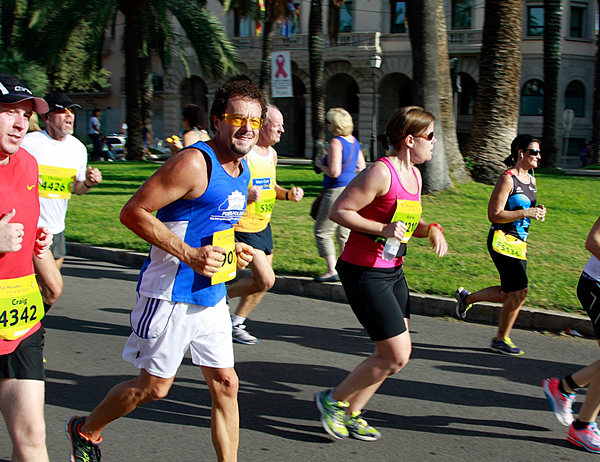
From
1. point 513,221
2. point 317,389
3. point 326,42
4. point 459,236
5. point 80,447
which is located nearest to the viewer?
point 80,447

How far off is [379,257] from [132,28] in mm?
20216

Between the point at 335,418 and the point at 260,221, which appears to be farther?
the point at 260,221

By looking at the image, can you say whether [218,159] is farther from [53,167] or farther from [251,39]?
[251,39]

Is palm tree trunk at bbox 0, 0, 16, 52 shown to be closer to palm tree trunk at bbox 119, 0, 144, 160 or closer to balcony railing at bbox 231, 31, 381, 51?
palm tree trunk at bbox 119, 0, 144, 160

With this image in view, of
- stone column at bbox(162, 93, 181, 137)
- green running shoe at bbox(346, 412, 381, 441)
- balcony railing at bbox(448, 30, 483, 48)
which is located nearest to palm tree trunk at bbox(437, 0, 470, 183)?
green running shoe at bbox(346, 412, 381, 441)

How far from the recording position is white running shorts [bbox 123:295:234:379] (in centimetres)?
302

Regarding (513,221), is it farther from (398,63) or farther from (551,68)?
(398,63)

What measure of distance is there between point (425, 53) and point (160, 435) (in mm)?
10785

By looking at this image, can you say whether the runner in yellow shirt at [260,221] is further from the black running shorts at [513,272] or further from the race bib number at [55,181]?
the black running shorts at [513,272]

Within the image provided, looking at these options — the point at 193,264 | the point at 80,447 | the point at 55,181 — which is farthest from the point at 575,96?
the point at 80,447

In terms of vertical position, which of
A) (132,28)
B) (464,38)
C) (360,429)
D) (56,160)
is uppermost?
(464,38)

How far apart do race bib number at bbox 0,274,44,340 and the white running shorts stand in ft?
1.53

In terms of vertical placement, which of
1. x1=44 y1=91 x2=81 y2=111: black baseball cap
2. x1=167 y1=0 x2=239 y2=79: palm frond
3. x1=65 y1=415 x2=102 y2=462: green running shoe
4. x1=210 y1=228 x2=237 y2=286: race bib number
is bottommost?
x1=65 y1=415 x2=102 y2=462: green running shoe

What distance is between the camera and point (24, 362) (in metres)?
2.69
